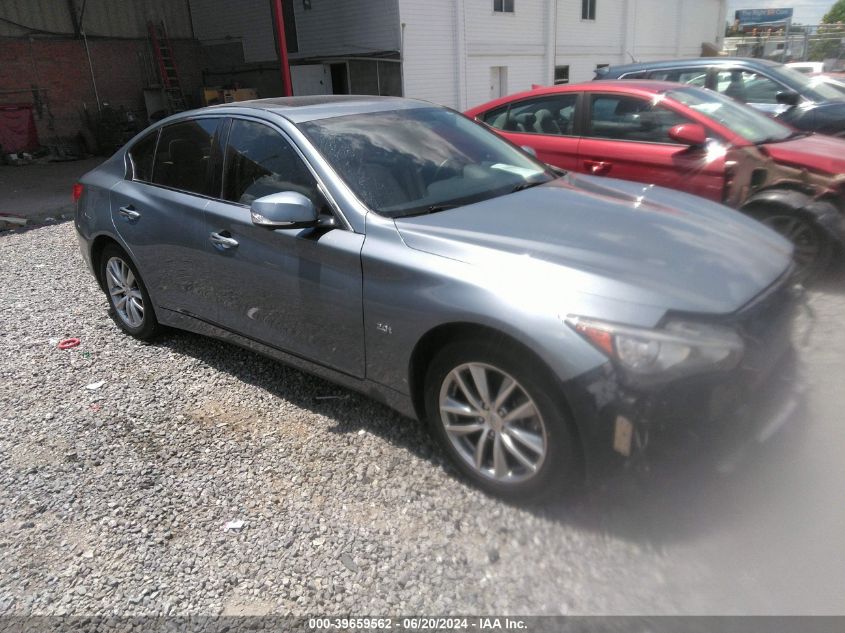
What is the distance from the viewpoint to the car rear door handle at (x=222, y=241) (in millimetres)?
3551

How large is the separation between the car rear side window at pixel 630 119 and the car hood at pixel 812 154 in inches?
29.3

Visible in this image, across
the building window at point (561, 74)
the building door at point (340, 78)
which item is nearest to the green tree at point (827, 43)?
the building window at point (561, 74)

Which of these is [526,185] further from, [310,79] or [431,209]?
[310,79]

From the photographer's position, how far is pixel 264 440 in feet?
11.2

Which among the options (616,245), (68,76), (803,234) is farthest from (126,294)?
(68,76)

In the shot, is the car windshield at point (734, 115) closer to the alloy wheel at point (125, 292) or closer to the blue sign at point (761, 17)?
the alloy wheel at point (125, 292)

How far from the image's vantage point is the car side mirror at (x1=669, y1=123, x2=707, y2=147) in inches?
192

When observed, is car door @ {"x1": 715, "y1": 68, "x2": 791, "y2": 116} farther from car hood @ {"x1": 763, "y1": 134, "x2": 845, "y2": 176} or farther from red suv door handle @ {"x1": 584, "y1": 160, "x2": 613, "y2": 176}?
red suv door handle @ {"x1": 584, "y1": 160, "x2": 613, "y2": 176}

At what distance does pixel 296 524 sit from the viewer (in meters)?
2.79

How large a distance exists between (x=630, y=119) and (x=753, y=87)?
10.3 ft

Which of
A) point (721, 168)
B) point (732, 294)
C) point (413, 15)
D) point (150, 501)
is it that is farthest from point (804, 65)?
point (150, 501)

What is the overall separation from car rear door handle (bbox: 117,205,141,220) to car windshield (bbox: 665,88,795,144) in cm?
429

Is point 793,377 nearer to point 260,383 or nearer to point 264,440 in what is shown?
point 264,440

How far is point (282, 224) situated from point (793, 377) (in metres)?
2.37
